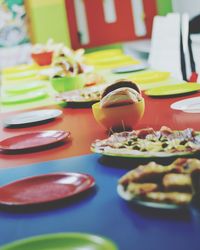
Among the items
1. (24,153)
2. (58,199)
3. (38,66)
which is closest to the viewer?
(58,199)

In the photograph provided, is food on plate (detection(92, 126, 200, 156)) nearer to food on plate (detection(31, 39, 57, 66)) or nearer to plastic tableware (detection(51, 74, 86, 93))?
plastic tableware (detection(51, 74, 86, 93))

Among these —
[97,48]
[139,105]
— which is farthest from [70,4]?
[139,105]

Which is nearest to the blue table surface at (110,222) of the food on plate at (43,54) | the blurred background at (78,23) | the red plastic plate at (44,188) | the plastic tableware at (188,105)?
the red plastic plate at (44,188)

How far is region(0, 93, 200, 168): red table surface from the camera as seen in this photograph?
4.53ft

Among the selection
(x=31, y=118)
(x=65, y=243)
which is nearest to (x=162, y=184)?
(x=65, y=243)

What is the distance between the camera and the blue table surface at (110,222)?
0.76 meters

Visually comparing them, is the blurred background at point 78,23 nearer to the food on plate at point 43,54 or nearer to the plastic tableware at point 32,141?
the food on plate at point 43,54

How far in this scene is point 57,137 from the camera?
150 cm

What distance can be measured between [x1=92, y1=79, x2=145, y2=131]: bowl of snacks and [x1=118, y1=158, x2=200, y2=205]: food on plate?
0.57 metres

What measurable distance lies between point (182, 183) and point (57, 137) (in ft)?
2.35

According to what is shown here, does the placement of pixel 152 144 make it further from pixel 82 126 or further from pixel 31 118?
pixel 31 118

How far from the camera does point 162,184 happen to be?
2.87 feet

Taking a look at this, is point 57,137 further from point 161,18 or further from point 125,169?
point 161,18

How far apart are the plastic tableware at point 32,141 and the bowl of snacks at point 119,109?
12 cm
